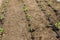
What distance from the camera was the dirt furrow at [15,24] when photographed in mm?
7059

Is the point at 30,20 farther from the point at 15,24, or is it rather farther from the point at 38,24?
the point at 15,24

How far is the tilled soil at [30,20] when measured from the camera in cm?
705

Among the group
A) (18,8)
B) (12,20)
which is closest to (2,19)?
(12,20)

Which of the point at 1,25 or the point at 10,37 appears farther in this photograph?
the point at 1,25

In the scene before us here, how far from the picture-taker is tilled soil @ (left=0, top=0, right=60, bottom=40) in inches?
278

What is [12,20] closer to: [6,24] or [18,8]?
[6,24]

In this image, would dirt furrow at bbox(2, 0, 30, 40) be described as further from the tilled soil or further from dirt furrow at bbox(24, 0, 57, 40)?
dirt furrow at bbox(24, 0, 57, 40)

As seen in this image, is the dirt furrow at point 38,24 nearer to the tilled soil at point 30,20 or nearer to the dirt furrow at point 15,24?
the tilled soil at point 30,20

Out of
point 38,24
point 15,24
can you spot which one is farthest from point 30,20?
point 15,24

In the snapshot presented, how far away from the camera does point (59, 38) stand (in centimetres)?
677

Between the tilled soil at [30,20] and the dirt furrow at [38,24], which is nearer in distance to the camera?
the dirt furrow at [38,24]

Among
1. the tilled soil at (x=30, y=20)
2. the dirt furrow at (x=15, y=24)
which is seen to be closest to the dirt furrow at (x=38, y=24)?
the tilled soil at (x=30, y=20)

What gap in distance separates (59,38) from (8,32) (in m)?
2.08

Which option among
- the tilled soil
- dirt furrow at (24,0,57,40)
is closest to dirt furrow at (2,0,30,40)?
the tilled soil
